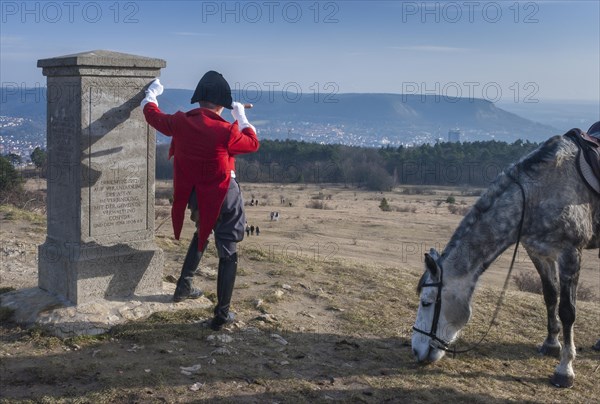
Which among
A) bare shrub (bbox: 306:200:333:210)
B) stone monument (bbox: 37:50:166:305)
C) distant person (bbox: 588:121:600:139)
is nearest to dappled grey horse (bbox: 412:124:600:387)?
distant person (bbox: 588:121:600:139)

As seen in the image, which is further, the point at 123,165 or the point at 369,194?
the point at 369,194

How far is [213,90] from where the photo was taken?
5859 millimetres

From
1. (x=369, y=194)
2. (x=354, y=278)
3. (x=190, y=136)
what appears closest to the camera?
(x=190, y=136)

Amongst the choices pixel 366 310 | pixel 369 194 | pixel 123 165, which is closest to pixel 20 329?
pixel 123 165

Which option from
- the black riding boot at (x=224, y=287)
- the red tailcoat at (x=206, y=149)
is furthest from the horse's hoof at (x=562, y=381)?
the red tailcoat at (x=206, y=149)

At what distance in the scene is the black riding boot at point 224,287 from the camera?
19.5ft

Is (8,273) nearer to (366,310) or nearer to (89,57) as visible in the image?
(89,57)

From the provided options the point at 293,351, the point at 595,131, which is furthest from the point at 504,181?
the point at 293,351

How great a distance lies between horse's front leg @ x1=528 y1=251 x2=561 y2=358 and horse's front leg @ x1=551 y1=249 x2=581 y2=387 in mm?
632

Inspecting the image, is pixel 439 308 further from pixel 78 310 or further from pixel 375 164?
pixel 375 164

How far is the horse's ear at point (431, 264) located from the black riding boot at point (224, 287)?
5.80 feet

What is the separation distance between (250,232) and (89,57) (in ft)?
50.5

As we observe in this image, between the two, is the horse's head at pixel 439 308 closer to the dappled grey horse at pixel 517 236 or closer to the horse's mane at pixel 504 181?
the dappled grey horse at pixel 517 236

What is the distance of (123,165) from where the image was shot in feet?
21.1
